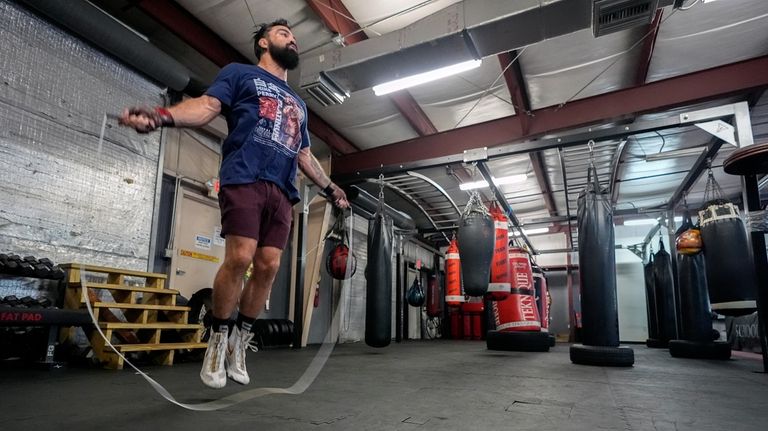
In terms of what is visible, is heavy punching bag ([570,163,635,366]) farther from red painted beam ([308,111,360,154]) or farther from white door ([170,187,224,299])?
white door ([170,187,224,299])

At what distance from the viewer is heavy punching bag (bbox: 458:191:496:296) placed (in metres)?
4.32

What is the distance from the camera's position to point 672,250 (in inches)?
269

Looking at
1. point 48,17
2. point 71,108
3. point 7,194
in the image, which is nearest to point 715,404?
point 7,194

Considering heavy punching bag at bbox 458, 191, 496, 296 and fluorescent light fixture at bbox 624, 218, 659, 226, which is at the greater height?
fluorescent light fixture at bbox 624, 218, 659, 226

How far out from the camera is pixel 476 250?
4.34 meters

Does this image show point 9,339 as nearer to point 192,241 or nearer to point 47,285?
point 47,285

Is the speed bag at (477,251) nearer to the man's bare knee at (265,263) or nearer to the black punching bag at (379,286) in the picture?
the black punching bag at (379,286)

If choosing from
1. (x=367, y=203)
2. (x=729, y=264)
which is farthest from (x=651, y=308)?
(x=367, y=203)

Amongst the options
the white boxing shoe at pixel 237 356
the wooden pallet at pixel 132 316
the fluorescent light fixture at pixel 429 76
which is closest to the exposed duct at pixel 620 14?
the fluorescent light fixture at pixel 429 76

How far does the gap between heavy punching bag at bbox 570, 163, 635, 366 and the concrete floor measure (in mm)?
833

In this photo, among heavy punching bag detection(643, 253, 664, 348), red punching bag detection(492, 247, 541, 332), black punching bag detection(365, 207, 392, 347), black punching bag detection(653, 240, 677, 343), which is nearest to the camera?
black punching bag detection(365, 207, 392, 347)

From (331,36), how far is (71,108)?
2.78 metres

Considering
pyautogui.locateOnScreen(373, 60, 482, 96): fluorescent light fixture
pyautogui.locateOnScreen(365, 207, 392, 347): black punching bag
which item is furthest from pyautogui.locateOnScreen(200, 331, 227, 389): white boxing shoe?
pyautogui.locateOnScreen(373, 60, 482, 96): fluorescent light fixture

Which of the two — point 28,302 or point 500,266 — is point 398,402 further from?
point 500,266
